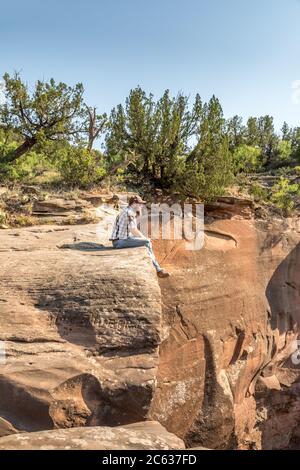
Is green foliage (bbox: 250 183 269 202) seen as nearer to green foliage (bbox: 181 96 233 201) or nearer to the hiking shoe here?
green foliage (bbox: 181 96 233 201)

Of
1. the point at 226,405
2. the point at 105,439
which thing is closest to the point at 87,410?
the point at 105,439

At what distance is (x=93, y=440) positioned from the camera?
Result: 3248 millimetres

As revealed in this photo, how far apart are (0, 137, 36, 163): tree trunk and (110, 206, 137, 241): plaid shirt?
25.6 ft

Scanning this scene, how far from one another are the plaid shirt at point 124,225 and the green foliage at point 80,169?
558 cm

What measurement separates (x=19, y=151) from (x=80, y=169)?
265 cm

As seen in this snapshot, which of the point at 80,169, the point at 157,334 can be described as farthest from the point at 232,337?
the point at 80,169

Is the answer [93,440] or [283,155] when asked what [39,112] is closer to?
[93,440]

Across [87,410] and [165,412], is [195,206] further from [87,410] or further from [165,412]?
[87,410]

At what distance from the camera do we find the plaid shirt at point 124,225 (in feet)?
21.4

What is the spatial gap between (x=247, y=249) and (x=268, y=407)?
12.8ft

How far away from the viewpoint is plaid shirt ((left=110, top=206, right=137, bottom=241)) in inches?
257

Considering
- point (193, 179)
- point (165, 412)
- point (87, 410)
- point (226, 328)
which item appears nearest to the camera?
point (87, 410)

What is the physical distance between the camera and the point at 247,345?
27.0ft

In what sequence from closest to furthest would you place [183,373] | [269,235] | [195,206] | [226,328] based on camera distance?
[183,373], [226,328], [269,235], [195,206]
